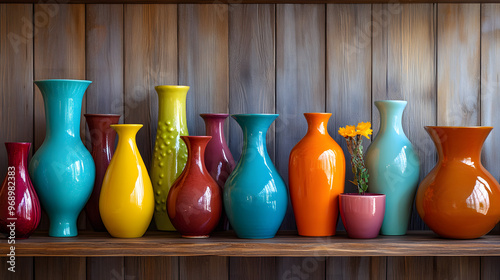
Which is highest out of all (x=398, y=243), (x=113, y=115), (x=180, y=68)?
(x=180, y=68)

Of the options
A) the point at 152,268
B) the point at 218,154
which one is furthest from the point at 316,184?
the point at 152,268

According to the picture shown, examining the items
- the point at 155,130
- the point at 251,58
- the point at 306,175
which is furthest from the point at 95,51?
the point at 306,175

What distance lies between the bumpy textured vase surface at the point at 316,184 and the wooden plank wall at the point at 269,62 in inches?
5.3

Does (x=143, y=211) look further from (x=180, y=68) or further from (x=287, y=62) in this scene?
(x=287, y=62)

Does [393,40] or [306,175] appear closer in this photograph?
[306,175]

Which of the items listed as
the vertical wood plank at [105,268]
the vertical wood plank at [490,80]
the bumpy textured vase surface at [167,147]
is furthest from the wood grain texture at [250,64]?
the vertical wood plank at [490,80]

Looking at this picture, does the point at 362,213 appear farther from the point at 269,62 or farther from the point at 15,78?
the point at 15,78

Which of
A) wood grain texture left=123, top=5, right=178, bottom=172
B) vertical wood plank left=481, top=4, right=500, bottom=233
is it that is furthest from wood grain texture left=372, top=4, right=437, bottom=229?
wood grain texture left=123, top=5, right=178, bottom=172

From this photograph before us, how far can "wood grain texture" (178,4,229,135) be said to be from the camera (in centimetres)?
111

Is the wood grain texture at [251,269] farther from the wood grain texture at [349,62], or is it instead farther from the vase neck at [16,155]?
the vase neck at [16,155]

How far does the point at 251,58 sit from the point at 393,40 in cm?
31

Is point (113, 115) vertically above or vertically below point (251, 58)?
below

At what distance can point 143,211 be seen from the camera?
93cm

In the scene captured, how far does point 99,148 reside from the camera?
40.3 inches
